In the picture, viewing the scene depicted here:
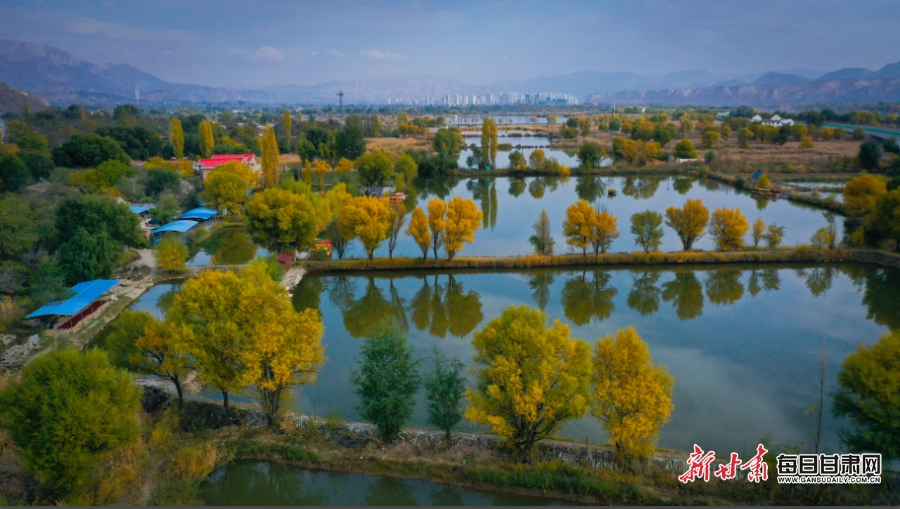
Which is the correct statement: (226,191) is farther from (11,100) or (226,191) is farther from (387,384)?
(11,100)

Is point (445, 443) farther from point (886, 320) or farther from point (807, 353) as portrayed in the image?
point (886, 320)

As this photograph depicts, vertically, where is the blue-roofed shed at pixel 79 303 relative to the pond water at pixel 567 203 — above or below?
below

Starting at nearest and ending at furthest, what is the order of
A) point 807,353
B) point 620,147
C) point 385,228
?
point 807,353 → point 385,228 → point 620,147

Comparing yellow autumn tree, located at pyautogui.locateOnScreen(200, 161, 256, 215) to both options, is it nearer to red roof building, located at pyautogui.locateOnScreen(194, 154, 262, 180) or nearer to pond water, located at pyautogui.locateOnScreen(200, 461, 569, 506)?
red roof building, located at pyautogui.locateOnScreen(194, 154, 262, 180)

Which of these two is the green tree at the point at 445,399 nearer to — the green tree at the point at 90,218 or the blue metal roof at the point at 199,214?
the green tree at the point at 90,218

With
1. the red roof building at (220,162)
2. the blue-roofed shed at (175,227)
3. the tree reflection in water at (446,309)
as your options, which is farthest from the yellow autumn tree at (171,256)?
the red roof building at (220,162)

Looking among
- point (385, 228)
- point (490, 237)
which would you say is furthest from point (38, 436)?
point (490, 237)

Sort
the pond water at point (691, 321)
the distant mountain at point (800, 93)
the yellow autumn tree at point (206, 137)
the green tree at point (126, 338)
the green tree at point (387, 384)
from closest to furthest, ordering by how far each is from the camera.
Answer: the green tree at point (387, 384)
the green tree at point (126, 338)
the pond water at point (691, 321)
the yellow autumn tree at point (206, 137)
the distant mountain at point (800, 93)
